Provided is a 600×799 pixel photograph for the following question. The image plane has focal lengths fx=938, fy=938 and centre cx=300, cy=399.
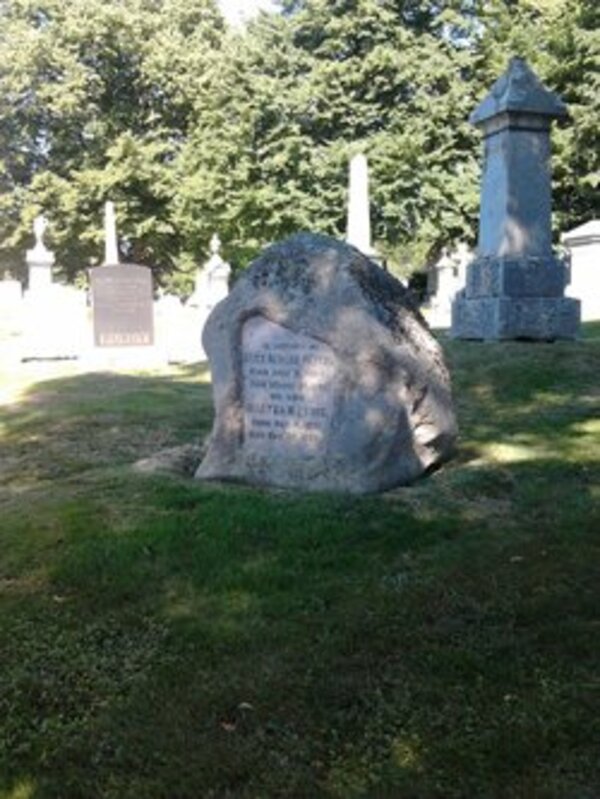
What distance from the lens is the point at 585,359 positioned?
32.2 ft

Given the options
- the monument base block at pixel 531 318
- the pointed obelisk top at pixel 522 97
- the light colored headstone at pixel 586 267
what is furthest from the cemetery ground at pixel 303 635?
the light colored headstone at pixel 586 267

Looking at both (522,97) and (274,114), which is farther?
(274,114)

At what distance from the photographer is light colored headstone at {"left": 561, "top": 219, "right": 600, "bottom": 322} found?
2109 cm

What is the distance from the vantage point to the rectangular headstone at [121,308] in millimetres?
17281

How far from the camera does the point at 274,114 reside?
34.3 metres

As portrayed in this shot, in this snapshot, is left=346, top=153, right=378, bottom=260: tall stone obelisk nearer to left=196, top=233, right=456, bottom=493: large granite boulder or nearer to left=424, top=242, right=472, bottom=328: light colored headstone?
left=424, top=242, right=472, bottom=328: light colored headstone

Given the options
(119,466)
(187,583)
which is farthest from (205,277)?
(187,583)

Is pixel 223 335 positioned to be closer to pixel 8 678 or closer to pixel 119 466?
pixel 119 466

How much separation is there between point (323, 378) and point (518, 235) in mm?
6645

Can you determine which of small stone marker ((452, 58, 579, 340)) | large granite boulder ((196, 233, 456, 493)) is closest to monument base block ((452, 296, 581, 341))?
small stone marker ((452, 58, 579, 340))

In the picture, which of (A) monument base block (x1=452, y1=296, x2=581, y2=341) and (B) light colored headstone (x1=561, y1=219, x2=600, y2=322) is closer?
(A) monument base block (x1=452, y1=296, x2=581, y2=341)

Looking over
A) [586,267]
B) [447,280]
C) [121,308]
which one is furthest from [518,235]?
[447,280]

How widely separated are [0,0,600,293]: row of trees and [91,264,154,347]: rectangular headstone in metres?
17.1

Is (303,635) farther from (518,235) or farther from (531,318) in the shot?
(518,235)
